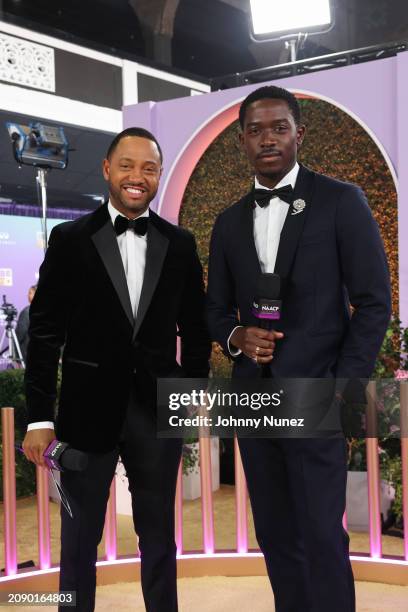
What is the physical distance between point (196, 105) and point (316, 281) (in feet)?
11.6

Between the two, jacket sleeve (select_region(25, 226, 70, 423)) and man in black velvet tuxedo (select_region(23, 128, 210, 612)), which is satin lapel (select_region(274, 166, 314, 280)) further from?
jacket sleeve (select_region(25, 226, 70, 423))

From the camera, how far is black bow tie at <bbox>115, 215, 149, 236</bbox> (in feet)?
6.93

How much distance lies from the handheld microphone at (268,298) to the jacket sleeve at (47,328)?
560mm

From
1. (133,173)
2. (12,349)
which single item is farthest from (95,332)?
(12,349)

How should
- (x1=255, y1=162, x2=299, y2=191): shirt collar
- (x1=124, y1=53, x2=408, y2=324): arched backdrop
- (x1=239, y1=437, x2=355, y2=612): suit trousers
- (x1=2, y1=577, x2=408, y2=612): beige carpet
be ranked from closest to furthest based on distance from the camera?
(x1=239, y1=437, x2=355, y2=612): suit trousers < (x1=255, y1=162, x2=299, y2=191): shirt collar < (x1=2, y1=577, x2=408, y2=612): beige carpet < (x1=124, y1=53, x2=408, y2=324): arched backdrop

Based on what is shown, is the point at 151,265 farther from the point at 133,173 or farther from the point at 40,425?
the point at 40,425

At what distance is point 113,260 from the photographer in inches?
81.7

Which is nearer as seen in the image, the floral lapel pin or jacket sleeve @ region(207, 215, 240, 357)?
the floral lapel pin

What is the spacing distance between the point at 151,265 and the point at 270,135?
0.46 meters

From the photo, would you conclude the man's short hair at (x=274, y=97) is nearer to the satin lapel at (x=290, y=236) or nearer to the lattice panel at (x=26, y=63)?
the satin lapel at (x=290, y=236)

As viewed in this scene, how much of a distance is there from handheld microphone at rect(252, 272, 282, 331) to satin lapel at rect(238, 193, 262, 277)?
0.18m

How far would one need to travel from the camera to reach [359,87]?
15.0 feet

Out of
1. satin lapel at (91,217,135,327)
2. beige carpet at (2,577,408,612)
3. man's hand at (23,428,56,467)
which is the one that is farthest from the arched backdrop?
man's hand at (23,428,56,467)

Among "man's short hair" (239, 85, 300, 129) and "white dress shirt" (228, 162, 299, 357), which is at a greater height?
"man's short hair" (239, 85, 300, 129)
